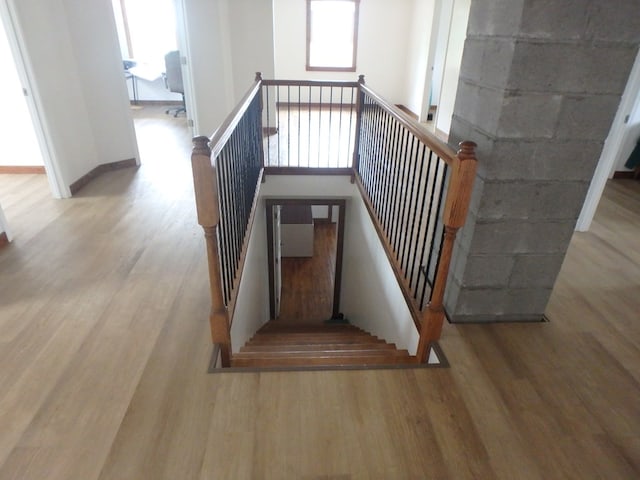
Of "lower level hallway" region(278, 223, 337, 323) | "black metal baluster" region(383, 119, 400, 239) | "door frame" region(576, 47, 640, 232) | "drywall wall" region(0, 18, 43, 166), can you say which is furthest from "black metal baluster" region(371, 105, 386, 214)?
"drywall wall" region(0, 18, 43, 166)

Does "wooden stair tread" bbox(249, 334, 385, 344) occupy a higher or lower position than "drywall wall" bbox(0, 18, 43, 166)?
lower

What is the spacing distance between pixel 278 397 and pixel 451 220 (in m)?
1.01

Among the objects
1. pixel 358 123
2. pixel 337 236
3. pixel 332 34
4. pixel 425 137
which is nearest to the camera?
pixel 425 137

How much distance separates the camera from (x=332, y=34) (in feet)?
24.4

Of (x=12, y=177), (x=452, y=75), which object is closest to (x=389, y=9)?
(x=452, y=75)

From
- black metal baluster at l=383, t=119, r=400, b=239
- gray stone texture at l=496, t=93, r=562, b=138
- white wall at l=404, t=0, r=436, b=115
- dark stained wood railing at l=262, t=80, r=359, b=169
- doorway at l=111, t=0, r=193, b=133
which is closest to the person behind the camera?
gray stone texture at l=496, t=93, r=562, b=138

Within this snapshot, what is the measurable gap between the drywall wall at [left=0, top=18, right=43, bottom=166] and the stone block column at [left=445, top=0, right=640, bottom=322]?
3657 mm

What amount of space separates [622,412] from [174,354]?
1.96 meters

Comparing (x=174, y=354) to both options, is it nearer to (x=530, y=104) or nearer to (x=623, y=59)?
(x=530, y=104)

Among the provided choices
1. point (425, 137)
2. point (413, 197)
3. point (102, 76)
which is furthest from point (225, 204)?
point (102, 76)

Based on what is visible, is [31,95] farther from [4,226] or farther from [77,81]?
[4,226]

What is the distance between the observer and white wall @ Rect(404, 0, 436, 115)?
6.40 metres

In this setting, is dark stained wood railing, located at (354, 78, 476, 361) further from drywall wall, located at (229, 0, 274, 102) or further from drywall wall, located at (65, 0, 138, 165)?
drywall wall, located at (65, 0, 138, 165)

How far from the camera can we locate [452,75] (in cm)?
549
